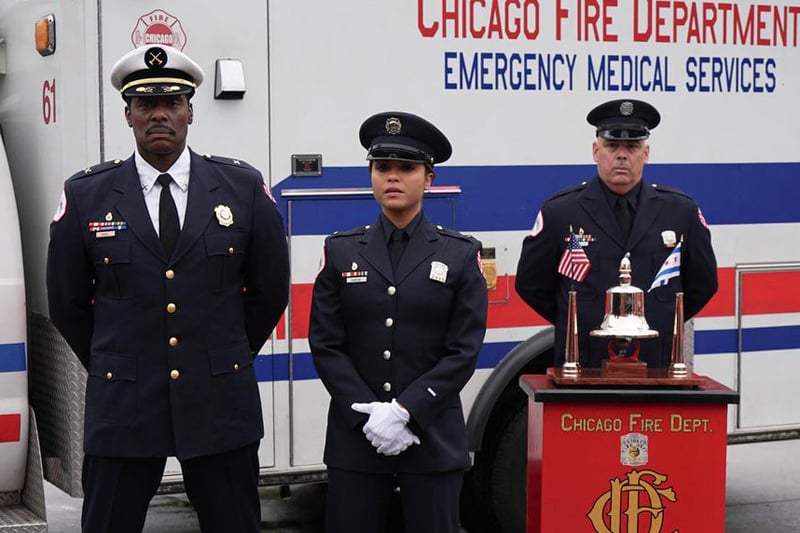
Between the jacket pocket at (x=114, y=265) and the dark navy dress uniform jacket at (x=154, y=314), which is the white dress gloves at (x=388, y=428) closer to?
the dark navy dress uniform jacket at (x=154, y=314)

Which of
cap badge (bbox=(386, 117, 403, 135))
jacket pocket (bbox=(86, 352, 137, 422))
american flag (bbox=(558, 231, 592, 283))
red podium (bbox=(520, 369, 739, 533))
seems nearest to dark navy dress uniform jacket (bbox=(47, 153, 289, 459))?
jacket pocket (bbox=(86, 352, 137, 422))

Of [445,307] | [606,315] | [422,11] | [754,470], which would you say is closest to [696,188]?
[422,11]

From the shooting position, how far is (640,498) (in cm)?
375

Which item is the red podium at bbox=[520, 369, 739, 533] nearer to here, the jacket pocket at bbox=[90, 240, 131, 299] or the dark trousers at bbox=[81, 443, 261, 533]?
the dark trousers at bbox=[81, 443, 261, 533]

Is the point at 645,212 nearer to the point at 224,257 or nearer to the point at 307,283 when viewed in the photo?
the point at 307,283

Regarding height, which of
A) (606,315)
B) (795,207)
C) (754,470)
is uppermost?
(795,207)

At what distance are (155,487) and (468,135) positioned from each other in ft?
6.88

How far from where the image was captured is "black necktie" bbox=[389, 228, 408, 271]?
12.4 feet

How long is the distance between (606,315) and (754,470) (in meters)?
4.18

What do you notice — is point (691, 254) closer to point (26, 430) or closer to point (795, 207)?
point (795, 207)


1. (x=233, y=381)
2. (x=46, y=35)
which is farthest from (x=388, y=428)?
(x=46, y=35)

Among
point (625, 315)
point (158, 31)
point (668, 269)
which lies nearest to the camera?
point (625, 315)

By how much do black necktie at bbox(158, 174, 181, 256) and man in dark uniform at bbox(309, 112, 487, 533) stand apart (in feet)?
1.54

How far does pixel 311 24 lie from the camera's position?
16.0 feet
